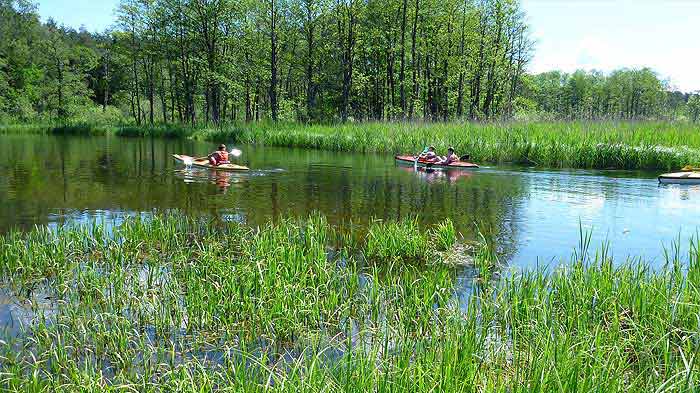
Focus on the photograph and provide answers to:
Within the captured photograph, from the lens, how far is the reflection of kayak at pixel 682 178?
55.3ft

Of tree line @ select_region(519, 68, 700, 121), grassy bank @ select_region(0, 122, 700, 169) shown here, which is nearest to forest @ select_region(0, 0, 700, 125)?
grassy bank @ select_region(0, 122, 700, 169)

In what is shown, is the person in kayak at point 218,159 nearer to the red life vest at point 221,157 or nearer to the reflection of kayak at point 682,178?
the red life vest at point 221,157

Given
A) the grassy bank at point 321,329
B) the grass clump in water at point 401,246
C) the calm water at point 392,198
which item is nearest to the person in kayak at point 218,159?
the calm water at point 392,198

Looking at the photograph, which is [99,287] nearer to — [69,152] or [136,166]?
[136,166]

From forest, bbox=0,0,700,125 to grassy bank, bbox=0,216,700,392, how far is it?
110 feet

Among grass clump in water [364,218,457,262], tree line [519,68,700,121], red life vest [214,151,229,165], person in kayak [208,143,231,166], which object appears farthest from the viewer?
tree line [519,68,700,121]

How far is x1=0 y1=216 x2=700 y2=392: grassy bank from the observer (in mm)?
3531

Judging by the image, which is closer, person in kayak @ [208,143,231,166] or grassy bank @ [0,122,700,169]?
person in kayak @ [208,143,231,166]

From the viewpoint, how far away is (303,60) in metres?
49.0

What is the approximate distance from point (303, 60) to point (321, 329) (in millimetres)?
46081

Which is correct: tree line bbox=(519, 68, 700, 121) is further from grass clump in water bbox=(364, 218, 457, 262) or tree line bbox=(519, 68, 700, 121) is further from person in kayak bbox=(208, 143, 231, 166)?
grass clump in water bbox=(364, 218, 457, 262)

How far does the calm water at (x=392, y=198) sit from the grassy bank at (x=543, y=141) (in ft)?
6.33

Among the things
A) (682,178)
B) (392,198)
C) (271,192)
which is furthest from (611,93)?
(271,192)

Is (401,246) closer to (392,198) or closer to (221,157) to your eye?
(392,198)
